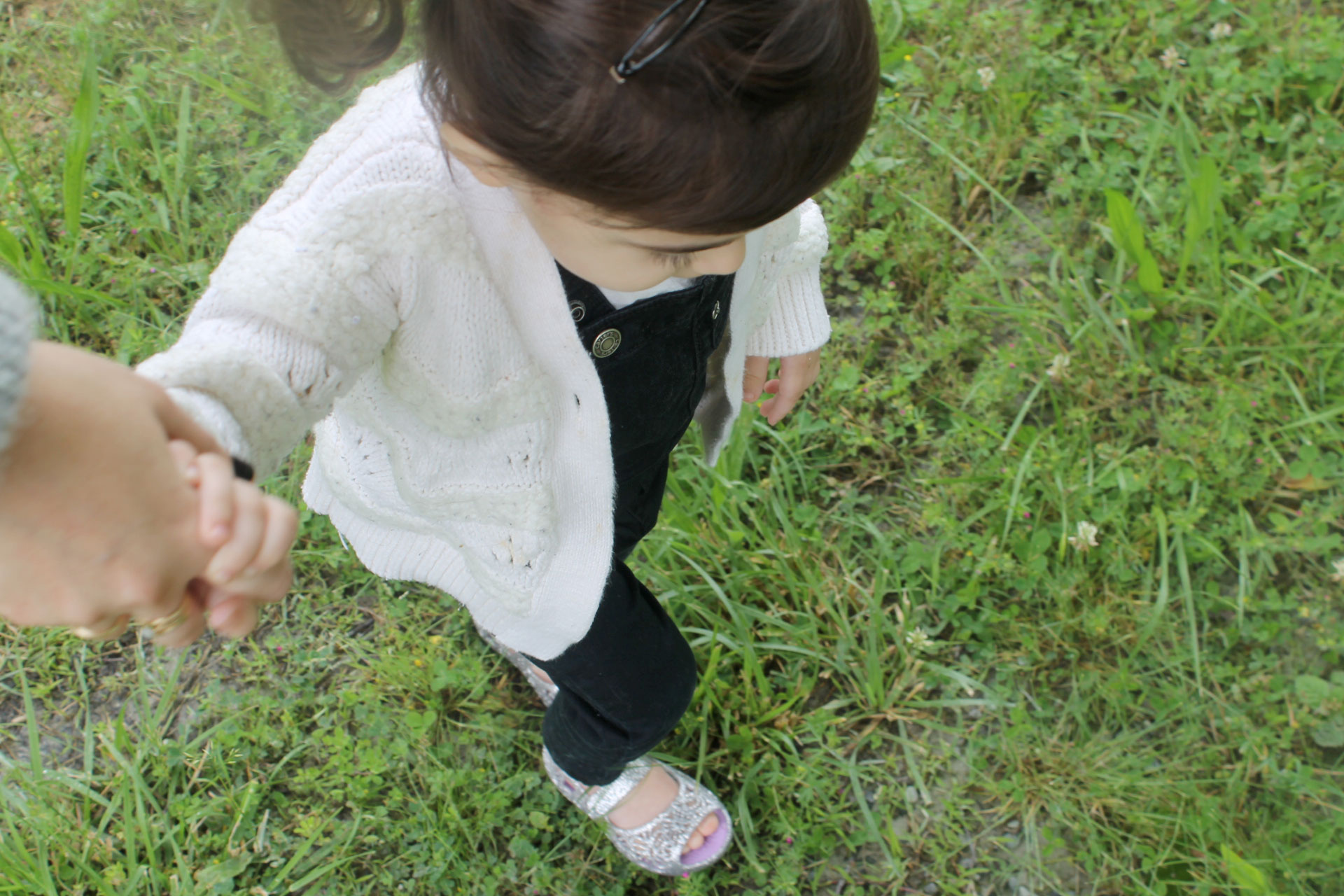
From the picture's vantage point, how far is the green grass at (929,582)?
1.78m

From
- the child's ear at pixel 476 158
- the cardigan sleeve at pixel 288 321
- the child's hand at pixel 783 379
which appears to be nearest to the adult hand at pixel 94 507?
the cardigan sleeve at pixel 288 321

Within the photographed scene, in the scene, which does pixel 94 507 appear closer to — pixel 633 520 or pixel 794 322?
pixel 633 520

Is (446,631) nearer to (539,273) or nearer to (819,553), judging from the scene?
(819,553)

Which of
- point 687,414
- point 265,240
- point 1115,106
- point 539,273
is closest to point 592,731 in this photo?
point 687,414

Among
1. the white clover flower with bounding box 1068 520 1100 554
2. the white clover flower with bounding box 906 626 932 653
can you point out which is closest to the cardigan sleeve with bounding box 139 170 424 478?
the white clover flower with bounding box 906 626 932 653

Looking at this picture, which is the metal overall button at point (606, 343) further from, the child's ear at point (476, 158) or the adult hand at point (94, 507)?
the adult hand at point (94, 507)

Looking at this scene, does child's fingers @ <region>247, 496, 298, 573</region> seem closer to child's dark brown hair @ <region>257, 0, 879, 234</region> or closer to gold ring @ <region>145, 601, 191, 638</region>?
gold ring @ <region>145, 601, 191, 638</region>

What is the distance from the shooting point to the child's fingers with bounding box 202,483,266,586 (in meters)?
0.62

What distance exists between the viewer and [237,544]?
62cm

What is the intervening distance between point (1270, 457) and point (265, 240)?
1974mm

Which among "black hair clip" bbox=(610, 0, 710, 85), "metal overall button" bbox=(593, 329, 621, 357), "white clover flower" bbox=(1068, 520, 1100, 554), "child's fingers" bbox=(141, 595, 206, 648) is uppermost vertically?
"black hair clip" bbox=(610, 0, 710, 85)

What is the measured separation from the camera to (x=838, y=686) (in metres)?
1.93

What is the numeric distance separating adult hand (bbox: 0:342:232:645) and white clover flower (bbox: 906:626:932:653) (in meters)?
1.53

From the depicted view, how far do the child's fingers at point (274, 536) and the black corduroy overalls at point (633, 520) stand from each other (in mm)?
551
